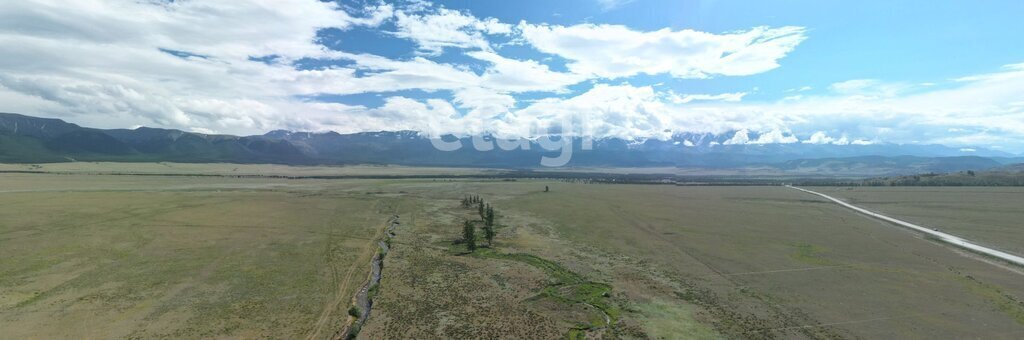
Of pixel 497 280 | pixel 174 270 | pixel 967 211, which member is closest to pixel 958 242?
pixel 967 211

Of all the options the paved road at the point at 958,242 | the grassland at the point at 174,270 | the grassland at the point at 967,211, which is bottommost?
the grassland at the point at 174,270

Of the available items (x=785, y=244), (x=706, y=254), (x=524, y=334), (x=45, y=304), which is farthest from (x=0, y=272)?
(x=785, y=244)

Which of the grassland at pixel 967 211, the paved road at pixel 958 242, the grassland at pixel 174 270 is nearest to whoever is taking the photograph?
the grassland at pixel 174 270

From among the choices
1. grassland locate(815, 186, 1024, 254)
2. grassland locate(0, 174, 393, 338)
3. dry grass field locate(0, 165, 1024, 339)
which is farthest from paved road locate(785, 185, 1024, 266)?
grassland locate(0, 174, 393, 338)

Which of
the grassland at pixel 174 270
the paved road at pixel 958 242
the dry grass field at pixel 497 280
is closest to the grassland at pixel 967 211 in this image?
the paved road at pixel 958 242

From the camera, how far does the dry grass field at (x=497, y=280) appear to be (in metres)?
28.8

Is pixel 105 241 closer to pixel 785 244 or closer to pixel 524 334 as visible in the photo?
pixel 524 334

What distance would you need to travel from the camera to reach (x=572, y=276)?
40094mm

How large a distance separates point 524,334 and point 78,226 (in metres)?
60.2

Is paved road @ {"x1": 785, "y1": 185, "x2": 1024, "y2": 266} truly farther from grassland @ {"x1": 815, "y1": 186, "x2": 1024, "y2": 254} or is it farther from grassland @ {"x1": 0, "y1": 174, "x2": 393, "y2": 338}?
grassland @ {"x1": 0, "y1": 174, "x2": 393, "y2": 338}

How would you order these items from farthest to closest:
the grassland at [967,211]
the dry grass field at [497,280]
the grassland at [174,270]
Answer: the grassland at [967,211] → the dry grass field at [497,280] → the grassland at [174,270]

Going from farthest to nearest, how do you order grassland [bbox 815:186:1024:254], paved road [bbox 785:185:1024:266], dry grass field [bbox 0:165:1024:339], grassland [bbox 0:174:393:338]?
grassland [bbox 815:186:1024:254]
paved road [bbox 785:185:1024:266]
dry grass field [bbox 0:165:1024:339]
grassland [bbox 0:174:393:338]

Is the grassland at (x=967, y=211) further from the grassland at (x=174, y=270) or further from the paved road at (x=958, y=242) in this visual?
the grassland at (x=174, y=270)

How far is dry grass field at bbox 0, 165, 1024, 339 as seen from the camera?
2884 centimetres
